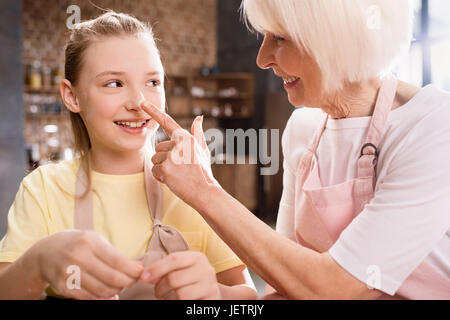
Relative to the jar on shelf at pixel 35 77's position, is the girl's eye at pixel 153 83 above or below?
below

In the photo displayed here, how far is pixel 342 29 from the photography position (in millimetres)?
625

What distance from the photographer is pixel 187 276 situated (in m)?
0.49

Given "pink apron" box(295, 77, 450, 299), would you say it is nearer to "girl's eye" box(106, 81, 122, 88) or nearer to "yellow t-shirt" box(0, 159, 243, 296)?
"yellow t-shirt" box(0, 159, 243, 296)

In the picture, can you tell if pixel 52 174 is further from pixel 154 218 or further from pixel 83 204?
pixel 154 218

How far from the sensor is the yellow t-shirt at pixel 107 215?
0.67 m

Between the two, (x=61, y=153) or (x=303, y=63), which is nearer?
(x=303, y=63)

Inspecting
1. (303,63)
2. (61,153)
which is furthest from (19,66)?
(61,153)

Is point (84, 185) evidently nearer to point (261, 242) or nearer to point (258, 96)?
point (261, 242)

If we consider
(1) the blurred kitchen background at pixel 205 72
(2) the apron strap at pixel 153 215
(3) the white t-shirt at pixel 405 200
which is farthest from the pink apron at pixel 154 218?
(1) the blurred kitchen background at pixel 205 72

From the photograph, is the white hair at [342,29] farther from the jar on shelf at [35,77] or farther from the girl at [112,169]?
the jar on shelf at [35,77]

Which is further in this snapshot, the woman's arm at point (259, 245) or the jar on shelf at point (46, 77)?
the jar on shelf at point (46, 77)

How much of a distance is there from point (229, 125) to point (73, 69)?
531 centimetres

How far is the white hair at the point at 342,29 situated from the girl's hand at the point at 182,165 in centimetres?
23

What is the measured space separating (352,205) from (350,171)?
60 millimetres
